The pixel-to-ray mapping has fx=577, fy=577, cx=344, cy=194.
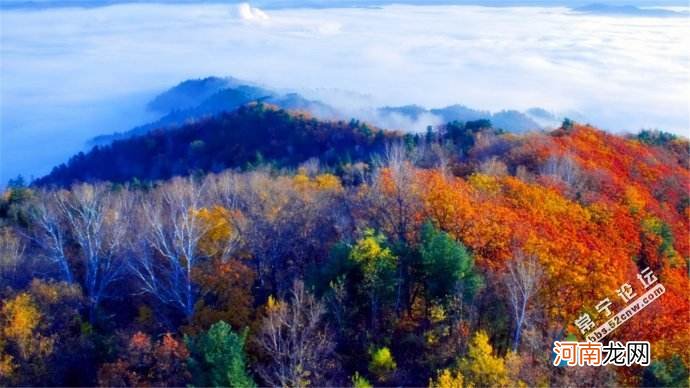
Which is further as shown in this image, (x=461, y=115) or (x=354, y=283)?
(x=461, y=115)

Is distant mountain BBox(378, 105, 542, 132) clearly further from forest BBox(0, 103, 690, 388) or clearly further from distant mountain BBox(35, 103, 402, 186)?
forest BBox(0, 103, 690, 388)

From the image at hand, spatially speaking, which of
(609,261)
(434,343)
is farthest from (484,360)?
(609,261)

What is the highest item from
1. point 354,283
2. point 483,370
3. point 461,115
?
point 354,283

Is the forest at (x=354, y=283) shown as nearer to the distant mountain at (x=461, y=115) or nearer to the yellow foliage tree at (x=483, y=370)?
the yellow foliage tree at (x=483, y=370)

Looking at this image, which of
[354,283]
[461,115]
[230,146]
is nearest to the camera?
[354,283]

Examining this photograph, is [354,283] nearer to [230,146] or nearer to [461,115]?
[230,146]

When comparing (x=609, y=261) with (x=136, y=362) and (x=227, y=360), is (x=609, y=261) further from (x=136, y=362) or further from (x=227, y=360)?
(x=136, y=362)

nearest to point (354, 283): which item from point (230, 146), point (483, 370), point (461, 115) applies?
point (483, 370)

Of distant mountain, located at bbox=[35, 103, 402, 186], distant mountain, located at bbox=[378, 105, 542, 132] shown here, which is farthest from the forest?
distant mountain, located at bbox=[378, 105, 542, 132]
